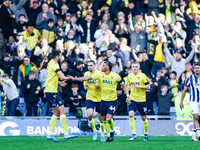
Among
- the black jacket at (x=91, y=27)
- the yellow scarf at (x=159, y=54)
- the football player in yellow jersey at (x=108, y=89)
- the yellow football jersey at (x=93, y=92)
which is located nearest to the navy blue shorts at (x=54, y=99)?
the football player in yellow jersey at (x=108, y=89)

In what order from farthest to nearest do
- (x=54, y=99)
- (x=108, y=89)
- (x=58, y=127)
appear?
1. (x=58, y=127)
2. (x=108, y=89)
3. (x=54, y=99)

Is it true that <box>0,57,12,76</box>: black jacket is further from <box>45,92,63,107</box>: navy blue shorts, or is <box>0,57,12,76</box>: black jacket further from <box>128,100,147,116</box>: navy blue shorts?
<box>128,100,147,116</box>: navy blue shorts

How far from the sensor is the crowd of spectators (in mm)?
15898

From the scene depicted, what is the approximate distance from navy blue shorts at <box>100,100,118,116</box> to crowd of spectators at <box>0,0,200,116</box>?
4.11 meters

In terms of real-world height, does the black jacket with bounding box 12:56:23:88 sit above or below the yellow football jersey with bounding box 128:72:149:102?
above

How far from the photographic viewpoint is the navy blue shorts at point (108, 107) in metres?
11.3

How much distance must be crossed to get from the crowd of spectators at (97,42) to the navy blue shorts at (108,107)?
13.5 ft

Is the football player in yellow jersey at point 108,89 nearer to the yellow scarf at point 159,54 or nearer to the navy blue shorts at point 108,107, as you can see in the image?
the navy blue shorts at point 108,107

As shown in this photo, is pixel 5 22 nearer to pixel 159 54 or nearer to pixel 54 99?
pixel 159 54

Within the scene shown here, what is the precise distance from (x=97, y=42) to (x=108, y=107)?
6.84m

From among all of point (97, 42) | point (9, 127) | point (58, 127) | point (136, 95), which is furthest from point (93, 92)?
point (97, 42)

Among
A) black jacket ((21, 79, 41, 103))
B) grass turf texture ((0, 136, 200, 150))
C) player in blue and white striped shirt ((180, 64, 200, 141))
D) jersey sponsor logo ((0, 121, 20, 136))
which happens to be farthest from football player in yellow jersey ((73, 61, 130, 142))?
jersey sponsor logo ((0, 121, 20, 136))

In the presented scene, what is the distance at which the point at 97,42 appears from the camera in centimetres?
1775

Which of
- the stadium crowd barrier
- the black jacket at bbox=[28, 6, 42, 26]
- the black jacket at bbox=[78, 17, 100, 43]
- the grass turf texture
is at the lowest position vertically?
the grass turf texture
